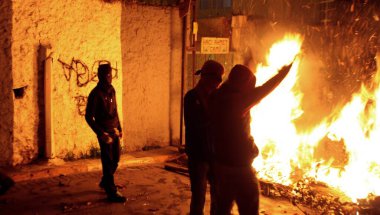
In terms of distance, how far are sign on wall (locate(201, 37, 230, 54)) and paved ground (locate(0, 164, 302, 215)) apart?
3.53 metres

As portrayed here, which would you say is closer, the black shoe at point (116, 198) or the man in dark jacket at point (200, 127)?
the man in dark jacket at point (200, 127)

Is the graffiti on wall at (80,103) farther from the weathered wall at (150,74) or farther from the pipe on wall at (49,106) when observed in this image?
the weathered wall at (150,74)

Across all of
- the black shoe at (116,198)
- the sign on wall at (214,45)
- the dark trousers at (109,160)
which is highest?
the sign on wall at (214,45)

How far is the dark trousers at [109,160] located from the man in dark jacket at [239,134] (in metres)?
2.67

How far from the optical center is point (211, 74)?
492cm

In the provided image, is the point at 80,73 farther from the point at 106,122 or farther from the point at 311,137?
the point at 311,137

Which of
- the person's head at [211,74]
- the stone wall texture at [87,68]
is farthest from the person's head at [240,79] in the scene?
the stone wall texture at [87,68]

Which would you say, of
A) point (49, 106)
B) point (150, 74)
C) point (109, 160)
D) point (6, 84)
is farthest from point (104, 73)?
point (150, 74)

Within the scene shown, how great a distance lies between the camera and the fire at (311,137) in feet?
24.6

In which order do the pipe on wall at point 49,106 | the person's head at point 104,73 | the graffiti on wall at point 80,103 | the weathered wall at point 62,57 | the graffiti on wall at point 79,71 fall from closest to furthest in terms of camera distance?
the person's head at point 104,73, the weathered wall at point 62,57, the pipe on wall at point 49,106, the graffiti on wall at point 79,71, the graffiti on wall at point 80,103

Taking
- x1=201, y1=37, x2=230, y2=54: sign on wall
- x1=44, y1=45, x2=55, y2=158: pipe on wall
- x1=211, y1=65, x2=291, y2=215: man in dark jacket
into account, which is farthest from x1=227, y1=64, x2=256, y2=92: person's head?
x1=201, y1=37, x2=230, y2=54: sign on wall

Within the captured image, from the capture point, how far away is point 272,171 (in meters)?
7.92

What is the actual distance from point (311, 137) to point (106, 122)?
15.0 ft

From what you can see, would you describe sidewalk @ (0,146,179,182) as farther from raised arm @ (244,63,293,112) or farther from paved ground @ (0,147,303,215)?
raised arm @ (244,63,293,112)
